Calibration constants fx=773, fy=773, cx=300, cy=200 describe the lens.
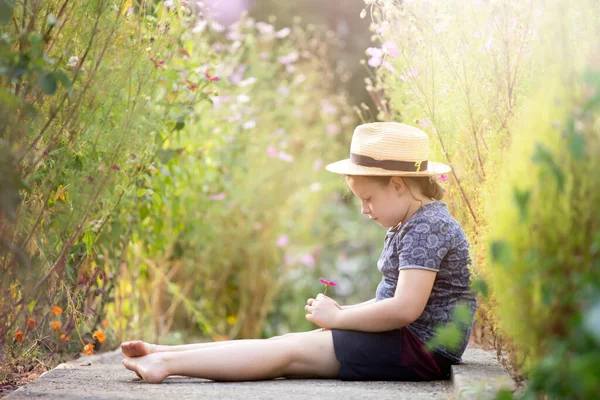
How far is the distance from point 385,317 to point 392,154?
60 cm

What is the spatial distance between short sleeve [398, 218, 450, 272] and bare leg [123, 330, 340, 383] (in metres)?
0.41

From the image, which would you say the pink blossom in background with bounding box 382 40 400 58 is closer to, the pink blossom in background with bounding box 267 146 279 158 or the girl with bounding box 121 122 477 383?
the girl with bounding box 121 122 477 383

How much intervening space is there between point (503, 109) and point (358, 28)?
8.35m

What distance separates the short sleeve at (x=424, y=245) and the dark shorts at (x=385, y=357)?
0.87 feet

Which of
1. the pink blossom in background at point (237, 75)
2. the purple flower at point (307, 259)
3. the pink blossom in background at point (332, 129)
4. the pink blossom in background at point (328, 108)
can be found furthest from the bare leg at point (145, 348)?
the pink blossom in background at point (332, 129)

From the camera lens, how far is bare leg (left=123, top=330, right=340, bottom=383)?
2797 mm

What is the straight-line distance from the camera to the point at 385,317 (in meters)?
2.67

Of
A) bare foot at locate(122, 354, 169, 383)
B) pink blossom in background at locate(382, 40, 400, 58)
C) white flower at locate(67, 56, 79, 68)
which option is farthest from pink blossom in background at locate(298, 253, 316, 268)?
white flower at locate(67, 56, 79, 68)

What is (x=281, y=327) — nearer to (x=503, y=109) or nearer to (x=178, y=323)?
(x=178, y=323)

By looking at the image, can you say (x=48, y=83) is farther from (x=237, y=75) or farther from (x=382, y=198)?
(x=237, y=75)

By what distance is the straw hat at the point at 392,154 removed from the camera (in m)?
2.85

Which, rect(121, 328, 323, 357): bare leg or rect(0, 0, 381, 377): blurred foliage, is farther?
rect(121, 328, 323, 357): bare leg

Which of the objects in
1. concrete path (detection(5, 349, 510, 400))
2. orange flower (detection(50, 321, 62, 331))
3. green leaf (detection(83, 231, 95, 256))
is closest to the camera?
concrete path (detection(5, 349, 510, 400))

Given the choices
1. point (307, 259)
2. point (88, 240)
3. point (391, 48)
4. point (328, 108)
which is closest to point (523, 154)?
point (391, 48)
